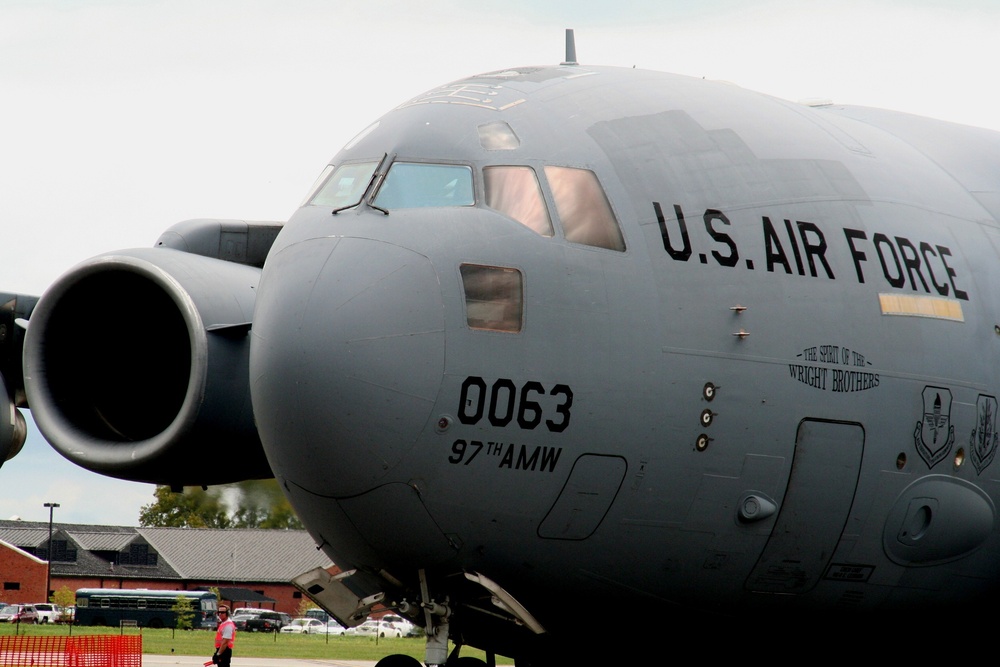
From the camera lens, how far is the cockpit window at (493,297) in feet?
25.1

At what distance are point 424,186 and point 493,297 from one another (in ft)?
2.95

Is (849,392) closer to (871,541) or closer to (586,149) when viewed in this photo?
(871,541)

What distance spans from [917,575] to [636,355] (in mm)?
2786

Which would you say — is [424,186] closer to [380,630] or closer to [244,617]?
[380,630]

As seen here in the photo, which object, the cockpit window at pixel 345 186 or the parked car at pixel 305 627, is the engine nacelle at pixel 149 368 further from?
the parked car at pixel 305 627

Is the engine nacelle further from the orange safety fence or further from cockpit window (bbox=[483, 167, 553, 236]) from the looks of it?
the orange safety fence

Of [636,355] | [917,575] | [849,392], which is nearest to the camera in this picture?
[636,355]

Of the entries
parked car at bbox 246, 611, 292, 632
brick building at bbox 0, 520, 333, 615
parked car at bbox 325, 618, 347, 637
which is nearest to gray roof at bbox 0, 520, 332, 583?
brick building at bbox 0, 520, 333, 615

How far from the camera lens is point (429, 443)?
7.50 metres

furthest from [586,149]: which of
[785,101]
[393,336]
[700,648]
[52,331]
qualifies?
[52,331]

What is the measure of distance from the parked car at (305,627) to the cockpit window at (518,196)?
189 ft

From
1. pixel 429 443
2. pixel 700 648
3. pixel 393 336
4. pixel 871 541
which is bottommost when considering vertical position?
pixel 700 648

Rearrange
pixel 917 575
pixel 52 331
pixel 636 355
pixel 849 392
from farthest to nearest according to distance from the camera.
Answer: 1. pixel 52 331
2. pixel 917 575
3. pixel 849 392
4. pixel 636 355

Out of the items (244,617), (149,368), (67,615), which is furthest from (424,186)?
(67,615)
